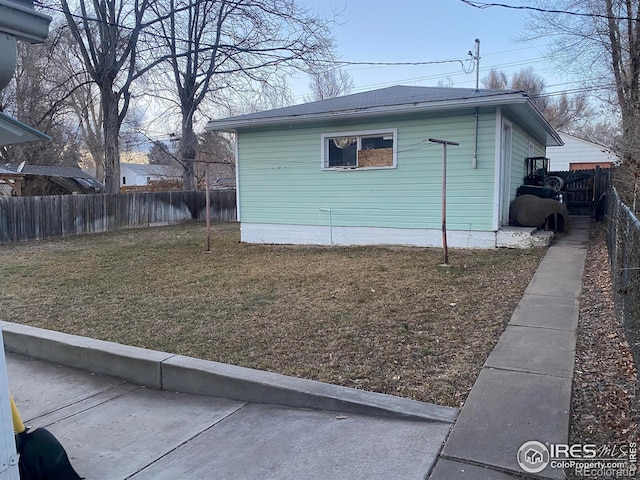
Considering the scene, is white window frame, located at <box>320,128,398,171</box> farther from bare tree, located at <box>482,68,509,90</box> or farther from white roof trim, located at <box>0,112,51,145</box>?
bare tree, located at <box>482,68,509,90</box>

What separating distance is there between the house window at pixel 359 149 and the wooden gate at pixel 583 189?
7426mm

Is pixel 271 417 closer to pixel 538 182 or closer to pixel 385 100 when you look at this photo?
pixel 385 100

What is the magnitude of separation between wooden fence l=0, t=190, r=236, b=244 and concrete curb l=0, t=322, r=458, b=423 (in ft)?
32.0

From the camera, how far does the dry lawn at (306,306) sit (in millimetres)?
3625

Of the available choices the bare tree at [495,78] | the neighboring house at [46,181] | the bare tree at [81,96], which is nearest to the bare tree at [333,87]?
the bare tree at [495,78]

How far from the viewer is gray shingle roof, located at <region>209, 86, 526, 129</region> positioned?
325 inches

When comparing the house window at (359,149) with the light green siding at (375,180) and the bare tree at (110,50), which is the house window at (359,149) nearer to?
the light green siding at (375,180)

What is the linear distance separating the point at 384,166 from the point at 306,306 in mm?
5028

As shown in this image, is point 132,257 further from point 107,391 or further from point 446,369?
point 446,369

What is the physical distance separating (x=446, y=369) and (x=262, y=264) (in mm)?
5237

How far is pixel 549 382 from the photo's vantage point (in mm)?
3047

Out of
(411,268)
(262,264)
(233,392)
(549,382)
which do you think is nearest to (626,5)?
(411,268)

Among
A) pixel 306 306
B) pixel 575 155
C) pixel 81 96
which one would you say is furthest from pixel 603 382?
pixel 81 96

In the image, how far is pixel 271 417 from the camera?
300 cm
